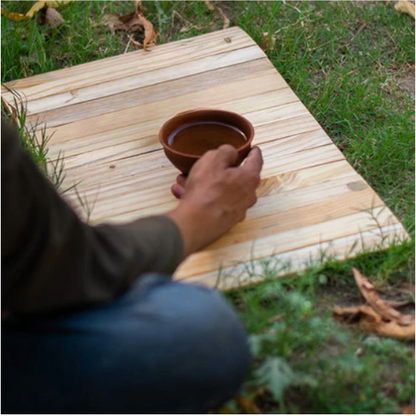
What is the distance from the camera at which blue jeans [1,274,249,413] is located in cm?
160

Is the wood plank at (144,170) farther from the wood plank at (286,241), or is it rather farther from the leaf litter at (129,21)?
the leaf litter at (129,21)

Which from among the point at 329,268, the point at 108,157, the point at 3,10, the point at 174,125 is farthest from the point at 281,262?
the point at 3,10

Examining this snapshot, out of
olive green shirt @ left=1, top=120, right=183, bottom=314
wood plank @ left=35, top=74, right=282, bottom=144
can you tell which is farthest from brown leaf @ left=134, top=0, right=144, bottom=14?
olive green shirt @ left=1, top=120, right=183, bottom=314

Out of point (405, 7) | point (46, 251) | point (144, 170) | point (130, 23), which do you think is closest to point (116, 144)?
point (144, 170)

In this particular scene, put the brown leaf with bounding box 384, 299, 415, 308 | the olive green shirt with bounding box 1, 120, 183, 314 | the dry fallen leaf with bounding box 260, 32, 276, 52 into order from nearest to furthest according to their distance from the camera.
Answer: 1. the olive green shirt with bounding box 1, 120, 183, 314
2. the brown leaf with bounding box 384, 299, 415, 308
3. the dry fallen leaf with bounding box 260, 32, 276, 52

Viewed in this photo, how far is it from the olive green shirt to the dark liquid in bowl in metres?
0.92

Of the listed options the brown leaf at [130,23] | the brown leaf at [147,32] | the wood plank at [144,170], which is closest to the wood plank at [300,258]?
the wood plank at [144,170]

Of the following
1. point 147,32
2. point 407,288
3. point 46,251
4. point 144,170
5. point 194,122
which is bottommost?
point 407,288

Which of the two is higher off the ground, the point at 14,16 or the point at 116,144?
the point at 14,16

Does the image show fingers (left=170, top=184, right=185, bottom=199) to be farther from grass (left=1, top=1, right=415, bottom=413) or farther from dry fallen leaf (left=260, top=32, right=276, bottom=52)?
dry fallen leaf (left=260, top=32, right=276, bottom=52)

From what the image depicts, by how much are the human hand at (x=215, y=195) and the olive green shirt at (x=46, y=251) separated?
468 mm

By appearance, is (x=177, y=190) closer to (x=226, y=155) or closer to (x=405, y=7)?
(x=226, y=155)

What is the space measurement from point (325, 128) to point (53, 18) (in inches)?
61.2

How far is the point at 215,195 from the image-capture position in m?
2.22
